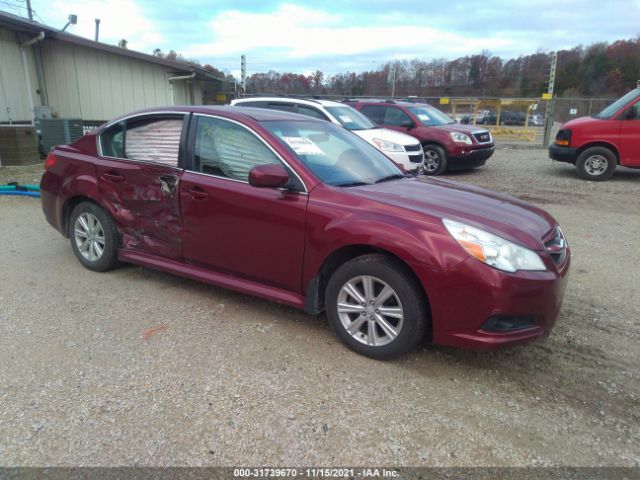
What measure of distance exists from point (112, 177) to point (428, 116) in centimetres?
941

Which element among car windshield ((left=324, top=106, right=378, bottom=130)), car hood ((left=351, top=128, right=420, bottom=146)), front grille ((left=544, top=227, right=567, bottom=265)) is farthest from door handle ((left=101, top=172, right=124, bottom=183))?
car hood ((left=351, top=128, right=420, bottom=146))

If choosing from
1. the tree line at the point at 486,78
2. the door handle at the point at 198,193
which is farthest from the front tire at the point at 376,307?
the tree line at the point at 486,78

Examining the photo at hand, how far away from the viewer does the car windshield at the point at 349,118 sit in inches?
377

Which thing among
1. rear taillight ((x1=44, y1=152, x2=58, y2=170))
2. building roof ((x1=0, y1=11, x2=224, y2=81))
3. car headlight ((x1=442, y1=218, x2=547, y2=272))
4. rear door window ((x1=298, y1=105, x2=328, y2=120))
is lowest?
car headlight ((x1=442, y1=218, x2=547, y2=272))

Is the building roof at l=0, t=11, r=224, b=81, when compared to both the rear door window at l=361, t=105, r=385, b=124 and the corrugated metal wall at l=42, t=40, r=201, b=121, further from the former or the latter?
the rear door window at l=361, t=105, r=385, b=124

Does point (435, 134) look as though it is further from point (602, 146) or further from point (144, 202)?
point (144, 202)

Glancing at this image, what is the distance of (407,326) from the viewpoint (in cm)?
311

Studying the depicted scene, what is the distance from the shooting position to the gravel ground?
2.48 meters

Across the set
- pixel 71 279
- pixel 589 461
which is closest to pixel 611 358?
pixel 589 461

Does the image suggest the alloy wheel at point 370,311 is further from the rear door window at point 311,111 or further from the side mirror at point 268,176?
the rear door window at point 311,111

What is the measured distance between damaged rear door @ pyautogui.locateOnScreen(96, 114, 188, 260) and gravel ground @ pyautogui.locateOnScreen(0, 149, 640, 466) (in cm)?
54

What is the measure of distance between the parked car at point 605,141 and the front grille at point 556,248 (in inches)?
335

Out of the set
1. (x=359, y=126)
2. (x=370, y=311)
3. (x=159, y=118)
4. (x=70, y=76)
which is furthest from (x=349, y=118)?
(x=70, y=76)

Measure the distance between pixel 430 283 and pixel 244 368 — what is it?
1337 mm
